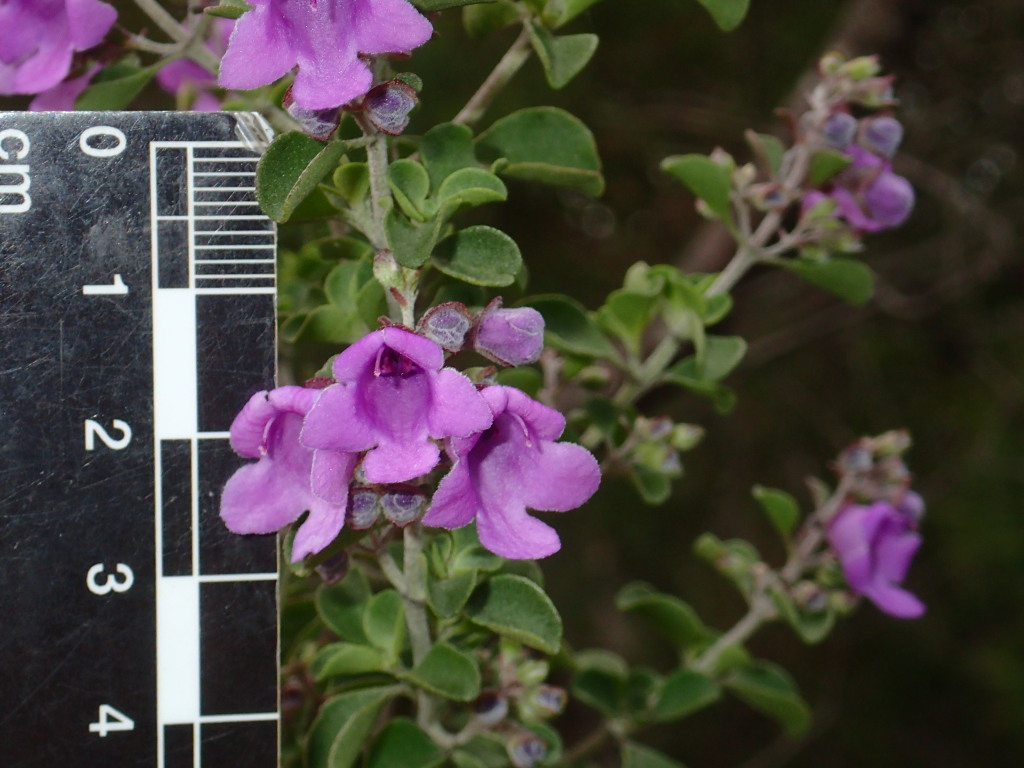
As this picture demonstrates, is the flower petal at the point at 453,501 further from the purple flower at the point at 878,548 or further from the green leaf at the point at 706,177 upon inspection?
the purple flower at the point at 878,548

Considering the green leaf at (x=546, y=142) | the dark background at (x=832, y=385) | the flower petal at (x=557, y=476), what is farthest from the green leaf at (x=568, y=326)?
the dark background at (x=832, y=385)

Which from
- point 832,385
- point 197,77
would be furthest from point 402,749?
point 832,385

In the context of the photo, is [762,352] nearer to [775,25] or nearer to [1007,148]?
[775,25]

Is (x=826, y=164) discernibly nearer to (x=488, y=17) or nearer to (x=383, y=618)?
(x=488, y=17)

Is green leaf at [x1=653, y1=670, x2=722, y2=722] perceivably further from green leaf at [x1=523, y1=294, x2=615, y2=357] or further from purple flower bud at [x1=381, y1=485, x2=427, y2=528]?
purple flower bud at [x1=381, y1=485, x2=427, y2=528]

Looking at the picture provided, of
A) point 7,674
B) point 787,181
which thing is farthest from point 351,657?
point 787,181
